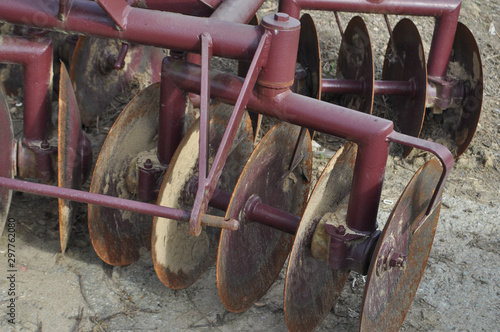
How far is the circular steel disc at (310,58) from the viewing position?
12.4 feet

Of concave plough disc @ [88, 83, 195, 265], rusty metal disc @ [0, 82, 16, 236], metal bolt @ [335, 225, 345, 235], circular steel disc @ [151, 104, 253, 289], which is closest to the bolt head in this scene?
metal bolt @ [335, 225, 345, 235]

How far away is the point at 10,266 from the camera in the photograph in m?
3.06

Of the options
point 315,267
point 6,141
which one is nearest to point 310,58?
→ point 315,267

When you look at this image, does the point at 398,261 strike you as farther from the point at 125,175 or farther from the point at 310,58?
the point at 310,58

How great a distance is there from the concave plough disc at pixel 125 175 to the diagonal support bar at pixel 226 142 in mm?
520

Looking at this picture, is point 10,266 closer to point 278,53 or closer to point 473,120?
point 278,53

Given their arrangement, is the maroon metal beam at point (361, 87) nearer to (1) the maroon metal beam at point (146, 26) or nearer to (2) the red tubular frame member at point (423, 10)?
(2) the red tubular frame member at point (423, 10)

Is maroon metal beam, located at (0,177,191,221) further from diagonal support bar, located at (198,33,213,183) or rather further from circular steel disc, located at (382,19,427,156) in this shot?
circular steel disc, located at (382,19,427,156)

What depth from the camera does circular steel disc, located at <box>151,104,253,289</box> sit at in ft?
9.11

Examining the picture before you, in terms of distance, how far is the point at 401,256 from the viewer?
2523 mm

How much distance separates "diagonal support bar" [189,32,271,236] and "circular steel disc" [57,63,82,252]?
727mm

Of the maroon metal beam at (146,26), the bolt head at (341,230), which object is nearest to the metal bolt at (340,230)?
the bolt head at (341,230)

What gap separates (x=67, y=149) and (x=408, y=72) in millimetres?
2064

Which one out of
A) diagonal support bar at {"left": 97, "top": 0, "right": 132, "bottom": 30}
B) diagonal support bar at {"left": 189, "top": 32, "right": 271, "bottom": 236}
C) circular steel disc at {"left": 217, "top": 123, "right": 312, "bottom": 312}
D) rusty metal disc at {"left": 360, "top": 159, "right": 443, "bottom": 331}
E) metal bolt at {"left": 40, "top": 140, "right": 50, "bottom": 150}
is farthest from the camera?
metal bolt at {"left": 40, "top": 140, "right": 50, "bottom": 150}
